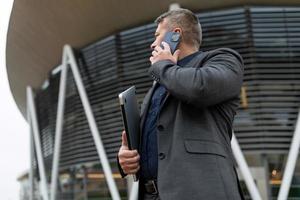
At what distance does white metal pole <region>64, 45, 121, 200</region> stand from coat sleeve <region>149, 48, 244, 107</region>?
→ 1382 cm

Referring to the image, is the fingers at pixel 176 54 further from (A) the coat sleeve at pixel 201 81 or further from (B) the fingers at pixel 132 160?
(B) the fingers at pixel 132 160

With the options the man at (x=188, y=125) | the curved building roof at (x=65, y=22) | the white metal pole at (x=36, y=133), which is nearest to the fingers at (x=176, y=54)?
the man at (x=188, y=125)

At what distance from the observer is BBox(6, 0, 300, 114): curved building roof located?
15023 millimetres

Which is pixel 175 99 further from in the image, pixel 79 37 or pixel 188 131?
pixel 79 37

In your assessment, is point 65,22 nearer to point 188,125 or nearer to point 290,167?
point 290,167

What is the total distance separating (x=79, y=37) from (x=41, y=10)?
1.55m

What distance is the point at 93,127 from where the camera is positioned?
16391 mm

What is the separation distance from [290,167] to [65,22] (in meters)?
8.65

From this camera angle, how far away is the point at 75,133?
18438 millimetres

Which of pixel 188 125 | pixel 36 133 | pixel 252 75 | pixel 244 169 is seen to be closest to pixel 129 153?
pixel 188 125

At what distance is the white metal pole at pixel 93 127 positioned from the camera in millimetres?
15648

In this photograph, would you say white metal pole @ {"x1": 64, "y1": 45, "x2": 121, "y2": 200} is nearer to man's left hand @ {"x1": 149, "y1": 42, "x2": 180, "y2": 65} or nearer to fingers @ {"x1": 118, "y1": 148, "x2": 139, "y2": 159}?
fingers @ {"x1": 118, "y1": 148, "x2": 139, "y2": 159}

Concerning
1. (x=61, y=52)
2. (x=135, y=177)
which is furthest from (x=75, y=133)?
(x=135, y=177)

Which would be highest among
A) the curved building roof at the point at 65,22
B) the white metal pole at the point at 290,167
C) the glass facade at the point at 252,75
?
the curved building roof at the point at 65,22
